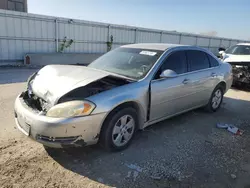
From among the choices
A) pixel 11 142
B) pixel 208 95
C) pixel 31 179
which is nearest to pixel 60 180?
pixel 31 179

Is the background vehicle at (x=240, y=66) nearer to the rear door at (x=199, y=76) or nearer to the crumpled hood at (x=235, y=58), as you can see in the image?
the crumpled hood at (x=235, y=58)

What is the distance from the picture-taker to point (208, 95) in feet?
17.6

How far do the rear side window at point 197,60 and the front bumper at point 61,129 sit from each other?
99.1 inches

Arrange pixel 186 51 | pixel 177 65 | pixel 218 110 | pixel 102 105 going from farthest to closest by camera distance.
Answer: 1. pixel 218 110
2. pixel 186 51
3. pixel 177 65
4. pixel 102 105

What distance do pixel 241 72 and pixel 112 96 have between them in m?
6.78

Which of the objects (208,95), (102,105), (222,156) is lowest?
(222,156)

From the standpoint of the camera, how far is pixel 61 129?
2840mm

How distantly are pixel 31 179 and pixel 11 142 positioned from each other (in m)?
1.08

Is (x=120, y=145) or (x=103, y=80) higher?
(x=103, y=80)

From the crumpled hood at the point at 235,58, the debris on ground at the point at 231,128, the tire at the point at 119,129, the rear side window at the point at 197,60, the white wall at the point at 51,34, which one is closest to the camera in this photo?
the tire at the point at 119,129

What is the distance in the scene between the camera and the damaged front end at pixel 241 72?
26.7 ft

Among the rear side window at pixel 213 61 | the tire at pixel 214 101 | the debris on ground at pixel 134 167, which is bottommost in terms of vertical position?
the debris on ground at pixel 134 167

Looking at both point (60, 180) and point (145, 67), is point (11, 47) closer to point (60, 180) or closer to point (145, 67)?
point (145, 67)

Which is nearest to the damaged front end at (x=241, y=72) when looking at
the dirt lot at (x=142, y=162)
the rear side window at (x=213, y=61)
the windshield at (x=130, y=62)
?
the rear side window at (x=213, y=61)
